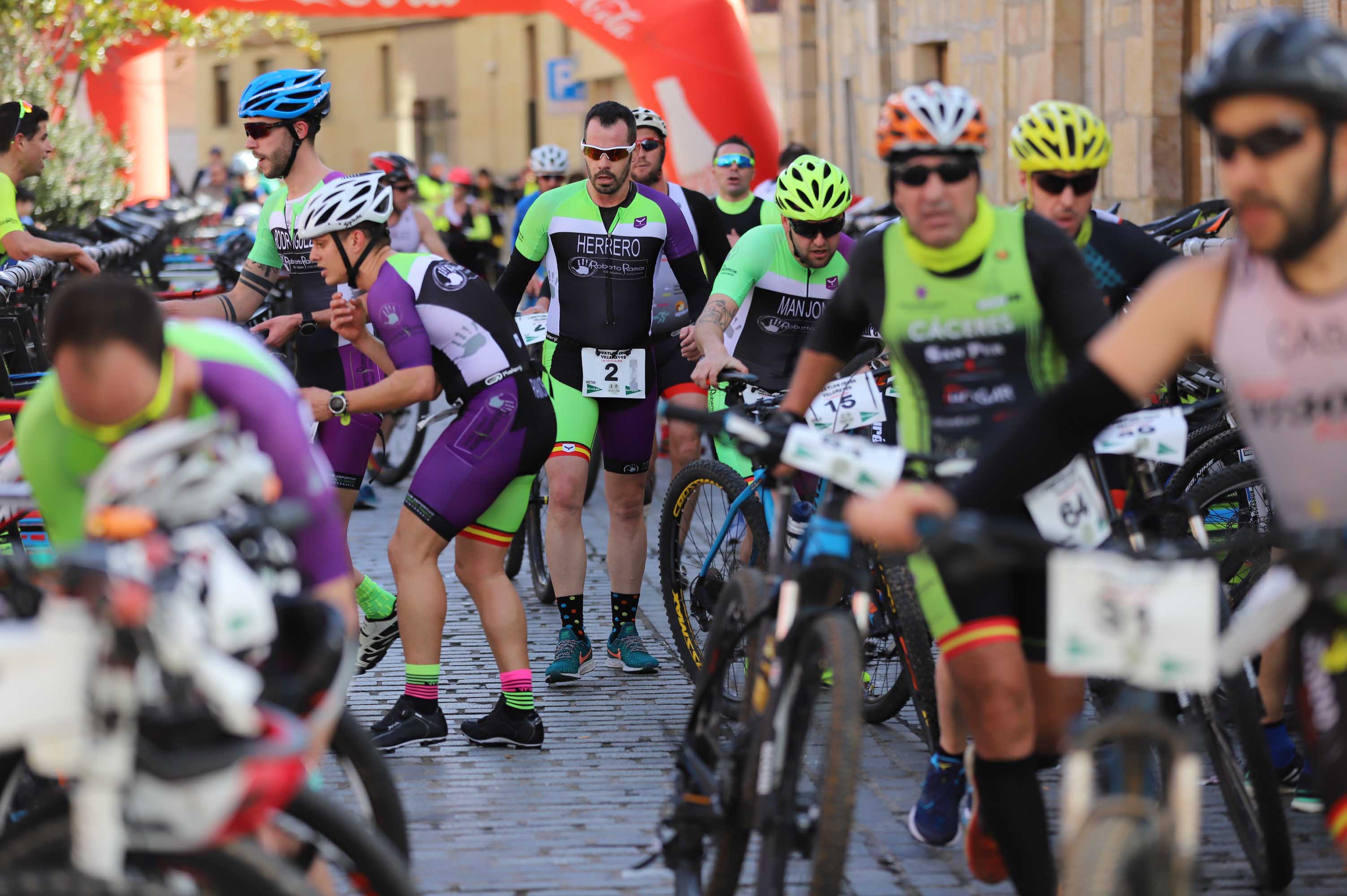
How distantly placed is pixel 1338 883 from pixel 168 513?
124 inches

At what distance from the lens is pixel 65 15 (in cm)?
1759

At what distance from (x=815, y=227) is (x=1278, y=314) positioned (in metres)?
3.91

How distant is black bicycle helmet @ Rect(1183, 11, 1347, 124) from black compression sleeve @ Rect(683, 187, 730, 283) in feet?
16.0

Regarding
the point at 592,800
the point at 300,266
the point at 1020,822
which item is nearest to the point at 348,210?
the point at 300,266

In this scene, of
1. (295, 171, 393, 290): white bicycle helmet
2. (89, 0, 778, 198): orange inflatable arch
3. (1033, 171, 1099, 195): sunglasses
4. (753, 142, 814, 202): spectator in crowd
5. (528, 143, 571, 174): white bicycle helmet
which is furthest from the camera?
(89, 0, 778, 198): orange inflatable arch

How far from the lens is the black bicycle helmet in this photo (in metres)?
2.96

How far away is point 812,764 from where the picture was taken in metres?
3.99

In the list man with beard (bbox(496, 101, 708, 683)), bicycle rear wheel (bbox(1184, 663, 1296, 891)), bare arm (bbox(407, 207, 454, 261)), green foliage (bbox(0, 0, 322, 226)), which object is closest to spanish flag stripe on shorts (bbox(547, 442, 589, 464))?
man with beard (bbox(496, 101, 708, 683))

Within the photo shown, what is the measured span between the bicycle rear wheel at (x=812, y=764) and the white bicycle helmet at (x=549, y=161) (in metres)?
10.4

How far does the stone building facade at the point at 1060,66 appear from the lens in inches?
479

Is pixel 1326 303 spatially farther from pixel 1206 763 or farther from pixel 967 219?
pixel 1206 763

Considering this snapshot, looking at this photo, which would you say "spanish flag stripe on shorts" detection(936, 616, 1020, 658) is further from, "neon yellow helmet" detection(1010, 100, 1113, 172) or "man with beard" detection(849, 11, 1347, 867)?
"neon yellow helmet" detection(1010, 100, 1113, 172)

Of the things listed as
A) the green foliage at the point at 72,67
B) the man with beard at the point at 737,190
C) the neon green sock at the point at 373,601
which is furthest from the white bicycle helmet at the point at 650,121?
the green foliage at the point at 72,67

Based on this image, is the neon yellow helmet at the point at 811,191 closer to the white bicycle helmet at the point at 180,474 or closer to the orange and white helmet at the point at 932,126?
the orange and white helmet at the point at 932,126
